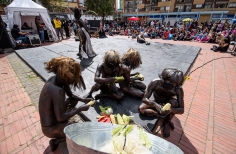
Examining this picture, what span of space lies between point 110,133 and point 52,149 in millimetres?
1271

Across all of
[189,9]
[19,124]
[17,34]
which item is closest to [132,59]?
[19,124]

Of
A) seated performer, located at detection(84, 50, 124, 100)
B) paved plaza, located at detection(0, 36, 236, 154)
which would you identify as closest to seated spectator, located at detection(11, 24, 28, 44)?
paved plaza, located at detection(0, 36, 236, 154)

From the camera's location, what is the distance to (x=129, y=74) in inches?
102

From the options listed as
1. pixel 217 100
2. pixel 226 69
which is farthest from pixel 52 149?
pixel 226 69

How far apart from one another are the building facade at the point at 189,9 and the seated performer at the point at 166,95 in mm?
36750

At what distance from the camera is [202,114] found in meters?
2.77

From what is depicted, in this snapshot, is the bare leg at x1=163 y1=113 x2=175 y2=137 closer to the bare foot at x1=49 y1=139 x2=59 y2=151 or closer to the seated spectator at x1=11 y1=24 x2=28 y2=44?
the bare foot at x1=49 y1=139 x2=59 y2=151

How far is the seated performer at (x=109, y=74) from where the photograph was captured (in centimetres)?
228

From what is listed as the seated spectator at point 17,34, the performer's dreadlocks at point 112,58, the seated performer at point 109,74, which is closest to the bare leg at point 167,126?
the seated performer at point 109,74

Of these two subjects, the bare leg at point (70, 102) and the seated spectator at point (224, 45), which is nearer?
the bare leg at point (70, 102)

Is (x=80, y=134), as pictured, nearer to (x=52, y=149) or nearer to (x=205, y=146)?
(x=52, y=149)

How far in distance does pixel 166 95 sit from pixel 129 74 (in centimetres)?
85

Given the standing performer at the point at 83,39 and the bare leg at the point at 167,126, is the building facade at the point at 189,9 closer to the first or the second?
the standing performer at the point at 83,39

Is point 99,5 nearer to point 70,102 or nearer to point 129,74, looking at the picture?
point 129,74
